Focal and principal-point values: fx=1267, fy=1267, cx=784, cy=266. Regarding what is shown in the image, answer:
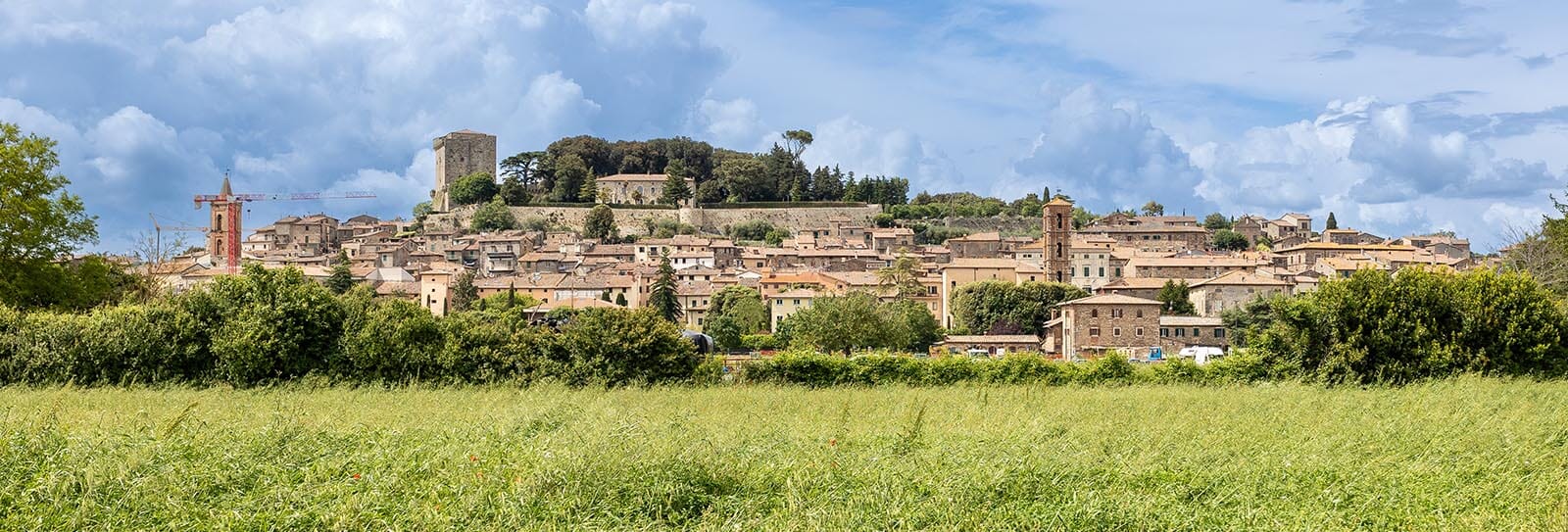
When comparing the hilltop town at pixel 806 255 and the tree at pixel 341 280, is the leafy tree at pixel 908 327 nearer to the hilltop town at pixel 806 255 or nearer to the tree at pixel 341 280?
the hilltop town at pixel 806 255

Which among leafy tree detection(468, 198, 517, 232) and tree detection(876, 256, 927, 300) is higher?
leafy tree detection(468, 198, 517, 232)

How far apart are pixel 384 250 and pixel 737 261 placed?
940 inches

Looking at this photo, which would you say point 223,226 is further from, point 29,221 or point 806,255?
point 29,221

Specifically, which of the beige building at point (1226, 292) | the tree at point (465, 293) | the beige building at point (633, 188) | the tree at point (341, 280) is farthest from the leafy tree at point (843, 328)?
the beige building at point (633, 188)

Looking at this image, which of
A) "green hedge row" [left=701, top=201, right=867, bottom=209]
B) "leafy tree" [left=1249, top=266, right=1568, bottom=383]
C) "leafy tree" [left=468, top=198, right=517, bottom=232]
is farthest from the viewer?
"green hedge row" [left=701, top=201, right=867, bottom=209]

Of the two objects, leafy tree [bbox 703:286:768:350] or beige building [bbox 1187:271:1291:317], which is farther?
beige building [bbox 1187:271:1291:317]

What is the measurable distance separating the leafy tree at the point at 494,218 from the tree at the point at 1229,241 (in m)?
55.5

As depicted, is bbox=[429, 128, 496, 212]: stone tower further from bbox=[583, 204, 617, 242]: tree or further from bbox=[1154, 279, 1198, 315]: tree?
bbox=[1154, 279, 1198, 315]: tree

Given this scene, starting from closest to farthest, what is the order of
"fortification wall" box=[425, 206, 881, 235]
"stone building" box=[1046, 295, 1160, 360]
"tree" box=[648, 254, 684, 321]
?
"stone building" box=[1046, 295, 1160, 360] → "tree" box=[648, 254, 684, 321] → "fortification wall" box=[425, 206, 881, 235]

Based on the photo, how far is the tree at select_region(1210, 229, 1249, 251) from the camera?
323ft

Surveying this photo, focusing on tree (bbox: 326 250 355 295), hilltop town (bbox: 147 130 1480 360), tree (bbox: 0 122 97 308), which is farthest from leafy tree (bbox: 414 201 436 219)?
tree (bbox: 0 122 97 308)

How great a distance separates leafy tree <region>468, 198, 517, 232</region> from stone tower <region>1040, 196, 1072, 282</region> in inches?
1809

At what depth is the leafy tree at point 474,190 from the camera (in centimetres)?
10812

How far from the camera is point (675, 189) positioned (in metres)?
107
